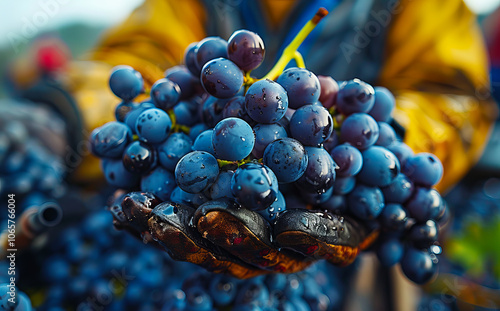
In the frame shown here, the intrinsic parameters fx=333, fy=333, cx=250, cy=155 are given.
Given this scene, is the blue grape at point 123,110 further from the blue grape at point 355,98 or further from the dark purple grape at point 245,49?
the blue grape at point 355,98

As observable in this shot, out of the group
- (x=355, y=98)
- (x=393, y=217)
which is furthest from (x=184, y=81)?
(x=393, y=217)

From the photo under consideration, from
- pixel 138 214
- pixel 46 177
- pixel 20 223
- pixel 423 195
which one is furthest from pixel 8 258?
pixel 423 195

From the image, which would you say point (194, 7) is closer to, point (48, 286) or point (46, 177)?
point (46, 177)

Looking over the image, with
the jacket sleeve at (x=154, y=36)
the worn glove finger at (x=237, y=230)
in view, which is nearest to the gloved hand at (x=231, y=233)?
the worn glove finger at (x=237, y=230)

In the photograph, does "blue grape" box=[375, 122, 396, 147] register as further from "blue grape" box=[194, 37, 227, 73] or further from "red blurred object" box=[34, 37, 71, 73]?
"red blurred object" box=[34, 37, 71, 73]

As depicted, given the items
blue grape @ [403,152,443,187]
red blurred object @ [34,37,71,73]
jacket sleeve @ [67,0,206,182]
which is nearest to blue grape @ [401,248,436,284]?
blue grape @ [403,152,443,187]

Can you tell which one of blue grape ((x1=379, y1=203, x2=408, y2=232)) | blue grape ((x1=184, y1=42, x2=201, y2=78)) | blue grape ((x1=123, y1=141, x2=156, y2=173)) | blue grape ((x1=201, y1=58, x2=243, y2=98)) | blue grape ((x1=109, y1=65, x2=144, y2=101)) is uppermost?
blue grape ((x1=201, y1=58, x2=243, y2=98))
